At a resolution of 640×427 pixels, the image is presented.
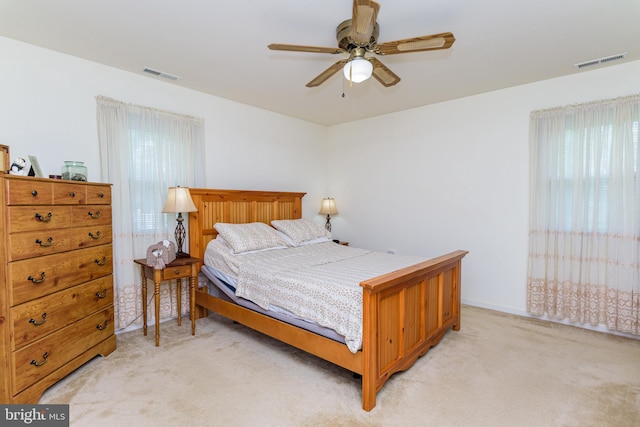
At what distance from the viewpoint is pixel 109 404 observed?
2057mm

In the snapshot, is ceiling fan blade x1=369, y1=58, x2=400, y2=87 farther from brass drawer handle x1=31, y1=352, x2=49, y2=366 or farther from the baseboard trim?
brass drawer handle x1=31, y1=352, x2=49, y2=366

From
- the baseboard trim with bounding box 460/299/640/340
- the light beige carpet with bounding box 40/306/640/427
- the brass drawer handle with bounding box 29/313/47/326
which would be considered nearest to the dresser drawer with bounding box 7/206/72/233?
the brass drawer handle with bounding box 29/313/47/326

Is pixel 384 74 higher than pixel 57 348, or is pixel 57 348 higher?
pixel 384 74

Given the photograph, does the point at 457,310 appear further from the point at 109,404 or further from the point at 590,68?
the point at 109,404

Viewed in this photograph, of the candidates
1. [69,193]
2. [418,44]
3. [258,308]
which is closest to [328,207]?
[258,308]

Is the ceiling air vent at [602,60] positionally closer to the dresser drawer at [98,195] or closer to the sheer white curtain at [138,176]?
the sheer white curtain at [138,176]

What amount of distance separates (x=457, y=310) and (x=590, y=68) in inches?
107

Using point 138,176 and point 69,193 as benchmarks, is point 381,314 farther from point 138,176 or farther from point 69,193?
point 138,176

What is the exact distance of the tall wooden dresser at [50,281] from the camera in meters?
1.91

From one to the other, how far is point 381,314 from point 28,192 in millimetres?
2372

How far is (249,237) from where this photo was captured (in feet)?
11.3

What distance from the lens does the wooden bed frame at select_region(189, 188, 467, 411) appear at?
1998 millimetres

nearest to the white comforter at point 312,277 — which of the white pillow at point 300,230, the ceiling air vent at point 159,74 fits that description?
the white pillow at point 300,230

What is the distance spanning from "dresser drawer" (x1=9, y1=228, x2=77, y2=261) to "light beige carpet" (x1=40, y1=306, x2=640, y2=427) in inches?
38.2
